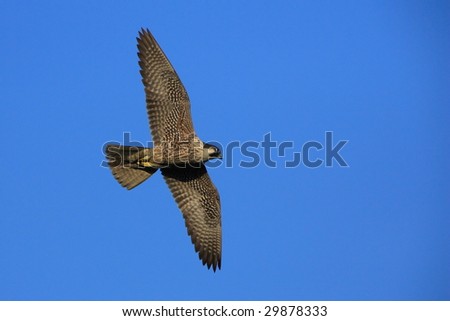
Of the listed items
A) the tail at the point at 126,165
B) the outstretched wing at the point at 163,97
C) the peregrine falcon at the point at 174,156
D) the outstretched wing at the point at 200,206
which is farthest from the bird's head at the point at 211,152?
the tail at the point at 126,165

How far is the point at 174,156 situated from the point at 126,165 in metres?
0.78

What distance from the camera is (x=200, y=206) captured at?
632 inches

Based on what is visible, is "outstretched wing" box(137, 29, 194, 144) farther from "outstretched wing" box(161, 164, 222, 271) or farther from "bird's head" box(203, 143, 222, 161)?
"outstretched wing" box(161, 164, 222, 271)

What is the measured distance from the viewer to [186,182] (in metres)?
16.0

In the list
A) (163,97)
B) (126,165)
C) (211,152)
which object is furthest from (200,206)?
(163,97)

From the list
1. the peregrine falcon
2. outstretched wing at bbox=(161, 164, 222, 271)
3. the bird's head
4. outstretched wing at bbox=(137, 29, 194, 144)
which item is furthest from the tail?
the bird's head

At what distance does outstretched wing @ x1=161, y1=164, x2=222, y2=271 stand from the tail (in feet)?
2.06

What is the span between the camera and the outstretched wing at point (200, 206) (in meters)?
15.9

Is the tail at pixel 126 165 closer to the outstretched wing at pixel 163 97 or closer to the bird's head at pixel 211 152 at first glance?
the outstretched wing at pixel 163 97

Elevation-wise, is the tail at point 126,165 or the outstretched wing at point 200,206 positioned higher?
the tail at point 126,165

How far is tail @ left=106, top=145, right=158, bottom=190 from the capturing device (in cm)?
1523
